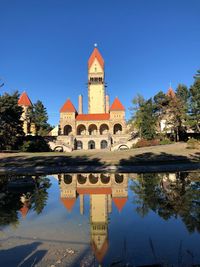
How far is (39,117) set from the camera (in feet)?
235

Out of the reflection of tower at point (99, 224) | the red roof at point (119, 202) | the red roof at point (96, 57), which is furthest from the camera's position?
the red roof at point (96, 57)

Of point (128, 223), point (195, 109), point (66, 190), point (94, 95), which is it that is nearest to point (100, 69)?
point (94, 95)

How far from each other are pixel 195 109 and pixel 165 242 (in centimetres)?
4860

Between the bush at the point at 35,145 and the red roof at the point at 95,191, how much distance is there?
3928cm

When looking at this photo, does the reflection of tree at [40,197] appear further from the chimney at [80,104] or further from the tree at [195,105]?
the chimney at [80,104]

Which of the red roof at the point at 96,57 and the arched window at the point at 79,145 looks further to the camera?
the red roof at the point at 96,57

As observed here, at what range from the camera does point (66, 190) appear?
1462cm

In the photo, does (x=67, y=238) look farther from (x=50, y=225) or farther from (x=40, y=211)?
(x=40, y=211)

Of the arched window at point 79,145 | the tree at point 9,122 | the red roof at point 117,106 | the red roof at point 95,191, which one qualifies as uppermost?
the red roof at point 117,106

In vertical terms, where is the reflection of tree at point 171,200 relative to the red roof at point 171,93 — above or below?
below

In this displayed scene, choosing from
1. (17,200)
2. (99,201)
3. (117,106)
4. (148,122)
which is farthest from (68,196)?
(117,106)

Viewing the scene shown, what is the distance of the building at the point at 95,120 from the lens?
68175 mm

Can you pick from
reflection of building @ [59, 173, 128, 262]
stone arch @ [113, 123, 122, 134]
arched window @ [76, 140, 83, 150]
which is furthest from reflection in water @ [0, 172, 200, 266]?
stone arch @ [113, 123, 122, 134]

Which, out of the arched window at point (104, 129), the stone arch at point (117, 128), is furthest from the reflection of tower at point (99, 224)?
the arched window at point (104, 129)
